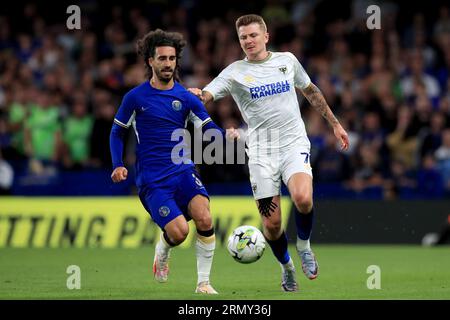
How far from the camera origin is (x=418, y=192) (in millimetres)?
18500

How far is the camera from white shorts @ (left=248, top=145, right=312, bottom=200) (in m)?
11.2

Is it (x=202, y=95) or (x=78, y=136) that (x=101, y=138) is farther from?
(x=202, y=95)

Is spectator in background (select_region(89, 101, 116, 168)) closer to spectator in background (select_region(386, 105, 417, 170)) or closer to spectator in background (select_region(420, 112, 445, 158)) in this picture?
spectator in background (select_region(386, 105, 417, 170))

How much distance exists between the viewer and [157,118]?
1105cm

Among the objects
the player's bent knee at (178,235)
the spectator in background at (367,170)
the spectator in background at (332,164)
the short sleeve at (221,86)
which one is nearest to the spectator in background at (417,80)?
the spectator in background at (367,170)

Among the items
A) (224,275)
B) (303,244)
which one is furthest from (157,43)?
(224,275)

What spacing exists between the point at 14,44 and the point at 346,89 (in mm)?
7220

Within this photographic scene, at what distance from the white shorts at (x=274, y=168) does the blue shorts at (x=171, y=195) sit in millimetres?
594

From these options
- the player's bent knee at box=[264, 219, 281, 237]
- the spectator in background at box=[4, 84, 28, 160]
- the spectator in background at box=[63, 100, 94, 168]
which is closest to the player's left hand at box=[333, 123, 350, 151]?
the player's bent knee at box=[264, 219, 281, 237]

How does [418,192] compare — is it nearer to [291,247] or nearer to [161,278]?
[291,247]

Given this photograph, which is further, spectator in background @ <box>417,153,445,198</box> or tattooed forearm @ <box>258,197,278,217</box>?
spectator in background @ <box>417,153,445,198</box>

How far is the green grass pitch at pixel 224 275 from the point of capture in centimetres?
1091
